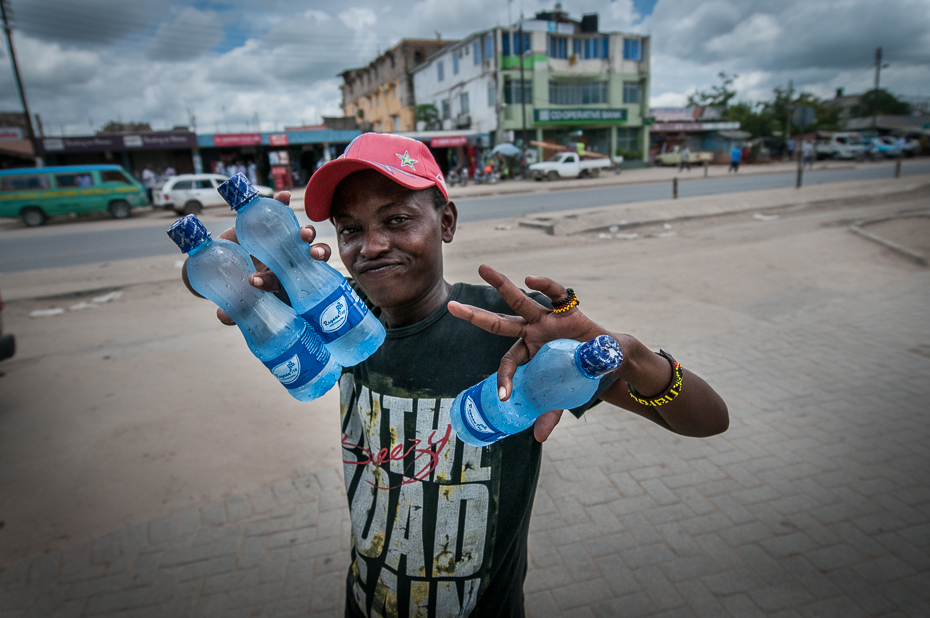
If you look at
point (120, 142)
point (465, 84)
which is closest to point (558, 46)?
point (465, 84)

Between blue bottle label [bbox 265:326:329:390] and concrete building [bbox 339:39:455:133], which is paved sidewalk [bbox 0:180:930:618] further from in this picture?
concrete building [bbox 339:39:455:133]

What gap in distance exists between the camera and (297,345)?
1499 mm

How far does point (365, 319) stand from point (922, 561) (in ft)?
10.1

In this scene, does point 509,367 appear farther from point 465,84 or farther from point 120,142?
point 465,84

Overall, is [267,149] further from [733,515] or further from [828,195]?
[733,515]

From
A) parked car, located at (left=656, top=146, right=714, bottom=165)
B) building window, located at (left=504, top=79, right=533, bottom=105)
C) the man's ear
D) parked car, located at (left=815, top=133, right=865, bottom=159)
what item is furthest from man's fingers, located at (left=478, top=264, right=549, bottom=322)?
parked car, located at (left=815, top=133, right=865, bottom=159)

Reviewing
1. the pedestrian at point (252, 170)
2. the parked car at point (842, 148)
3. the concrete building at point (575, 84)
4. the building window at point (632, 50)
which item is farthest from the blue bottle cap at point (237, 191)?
the parked car at point (842, 148)

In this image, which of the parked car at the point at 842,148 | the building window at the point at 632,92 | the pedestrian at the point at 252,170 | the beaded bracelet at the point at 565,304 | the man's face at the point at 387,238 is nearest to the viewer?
the beaded bracelet at the point at 565,304

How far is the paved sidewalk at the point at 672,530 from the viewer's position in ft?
8.05

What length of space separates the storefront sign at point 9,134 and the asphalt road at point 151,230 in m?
13.5

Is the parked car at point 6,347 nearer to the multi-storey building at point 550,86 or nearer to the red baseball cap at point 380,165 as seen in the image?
the red baseball cap at point 380,165

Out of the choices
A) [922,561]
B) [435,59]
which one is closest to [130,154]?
[435,59]

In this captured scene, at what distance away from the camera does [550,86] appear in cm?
3772

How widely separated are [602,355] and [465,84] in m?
41.6
